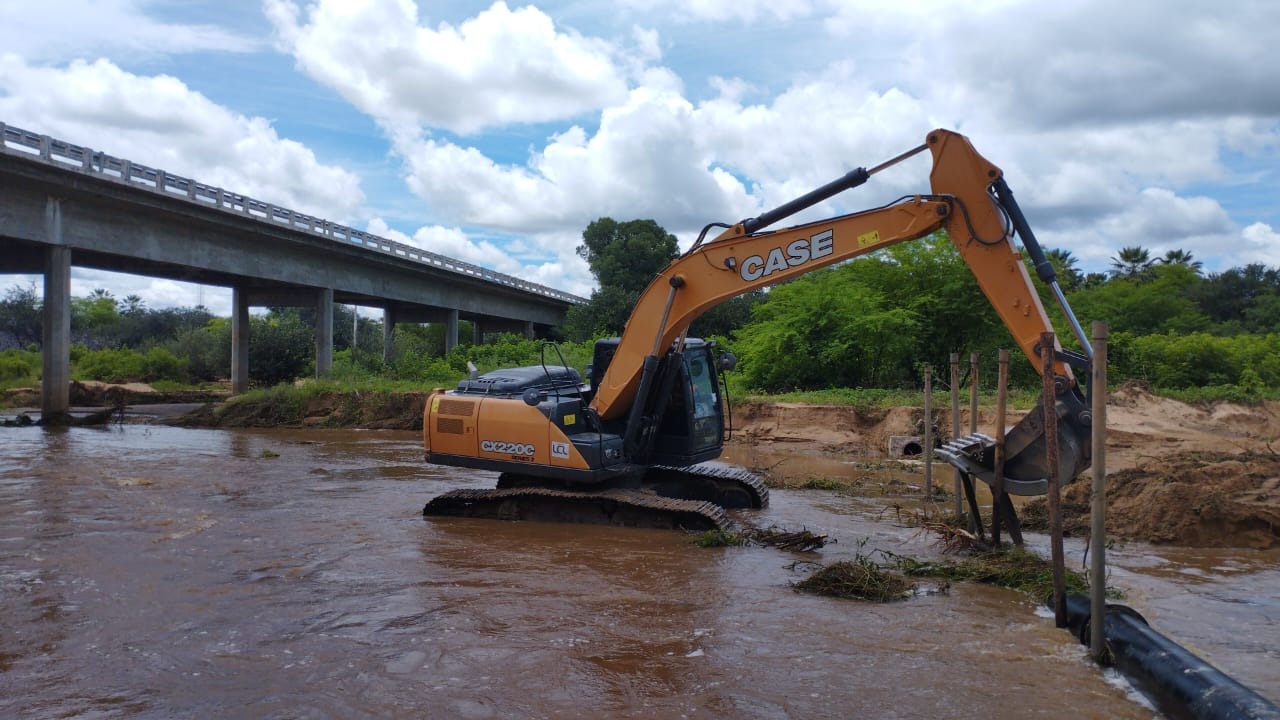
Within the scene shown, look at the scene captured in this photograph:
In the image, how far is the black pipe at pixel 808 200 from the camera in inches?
343

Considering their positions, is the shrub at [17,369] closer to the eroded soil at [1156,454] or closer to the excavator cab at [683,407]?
the eroded soil at [1156,454]

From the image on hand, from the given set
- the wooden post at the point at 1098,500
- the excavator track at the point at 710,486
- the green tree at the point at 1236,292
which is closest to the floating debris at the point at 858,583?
the wooden post at the point at 1098,500

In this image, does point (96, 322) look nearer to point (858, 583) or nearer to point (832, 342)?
point (832, 342)

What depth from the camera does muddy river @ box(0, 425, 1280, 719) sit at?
17.4 ft

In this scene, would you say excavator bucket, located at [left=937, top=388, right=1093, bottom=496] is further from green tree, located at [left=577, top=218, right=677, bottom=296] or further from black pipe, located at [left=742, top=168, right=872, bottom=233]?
green tree, located at [left=577, top=218, right=677, bottom=296]

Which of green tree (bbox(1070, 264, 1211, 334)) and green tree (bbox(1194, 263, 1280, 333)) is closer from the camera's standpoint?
green tree (bbox(1070, 264, 1211, 334))

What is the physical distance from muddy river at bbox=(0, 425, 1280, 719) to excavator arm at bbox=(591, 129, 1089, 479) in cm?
162

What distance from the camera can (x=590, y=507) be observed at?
10656 mm

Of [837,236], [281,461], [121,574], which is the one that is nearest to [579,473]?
[837,236]

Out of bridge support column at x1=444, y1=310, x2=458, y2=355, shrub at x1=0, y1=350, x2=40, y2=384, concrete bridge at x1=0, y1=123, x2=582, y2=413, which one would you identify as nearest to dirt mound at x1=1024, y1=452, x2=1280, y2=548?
concrete bridge at x1=0, y1=123, x2=582, y2=413

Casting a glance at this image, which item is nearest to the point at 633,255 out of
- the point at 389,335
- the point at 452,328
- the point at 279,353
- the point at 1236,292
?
the point at 452,328

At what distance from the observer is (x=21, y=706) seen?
16.8 ft

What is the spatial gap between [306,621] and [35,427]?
→ 874 inches

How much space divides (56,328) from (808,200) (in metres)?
24.1
